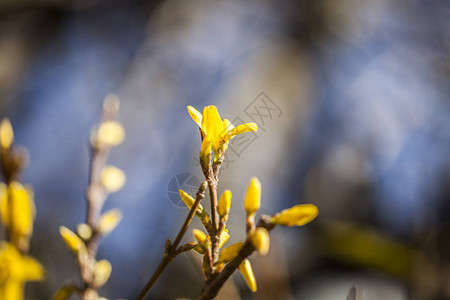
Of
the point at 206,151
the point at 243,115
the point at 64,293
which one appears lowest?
the point at 64,293

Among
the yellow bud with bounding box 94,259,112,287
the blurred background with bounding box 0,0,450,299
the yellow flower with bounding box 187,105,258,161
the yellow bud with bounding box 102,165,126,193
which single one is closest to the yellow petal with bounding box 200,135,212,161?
the yellow flower with bounding box 187,105,258,161

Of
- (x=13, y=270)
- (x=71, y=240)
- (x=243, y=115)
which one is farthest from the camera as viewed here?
(x=243, y=115)

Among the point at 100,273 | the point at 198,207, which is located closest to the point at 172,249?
the point at 198,207

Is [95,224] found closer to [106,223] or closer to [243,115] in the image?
[106,223]

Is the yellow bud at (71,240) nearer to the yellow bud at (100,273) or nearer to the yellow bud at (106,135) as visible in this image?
the yellow bud at (100,273)

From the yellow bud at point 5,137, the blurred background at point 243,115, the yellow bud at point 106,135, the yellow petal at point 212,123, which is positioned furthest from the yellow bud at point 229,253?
the blurred background at point 243,115

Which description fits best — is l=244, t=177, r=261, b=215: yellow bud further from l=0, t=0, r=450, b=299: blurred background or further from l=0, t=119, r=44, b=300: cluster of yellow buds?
l=0, t=0, r=450, b=299: blurred background
